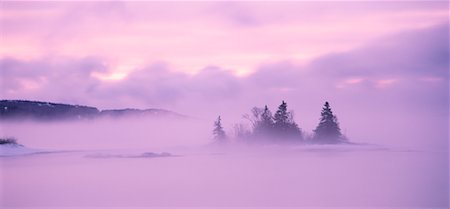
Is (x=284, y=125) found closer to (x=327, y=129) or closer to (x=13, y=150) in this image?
(x=327, y=129)

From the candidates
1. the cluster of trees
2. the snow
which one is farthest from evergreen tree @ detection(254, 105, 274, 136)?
the snow

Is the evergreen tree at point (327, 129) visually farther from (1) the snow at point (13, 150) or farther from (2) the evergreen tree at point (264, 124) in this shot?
(1) the snow at point (13, 150)

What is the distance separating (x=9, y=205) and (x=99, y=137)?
153ft

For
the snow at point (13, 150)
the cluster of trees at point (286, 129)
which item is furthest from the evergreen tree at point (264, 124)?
the snow at point (13, 150)

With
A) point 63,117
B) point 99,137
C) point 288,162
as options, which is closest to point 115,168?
point 288,162

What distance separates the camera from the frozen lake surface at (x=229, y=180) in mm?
23844

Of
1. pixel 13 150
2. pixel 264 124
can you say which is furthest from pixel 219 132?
pixel 13 150

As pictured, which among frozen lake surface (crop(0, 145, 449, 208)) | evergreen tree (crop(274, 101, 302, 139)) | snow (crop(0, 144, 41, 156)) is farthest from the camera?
evergreen tree (crop(274, 101, 302, 139))

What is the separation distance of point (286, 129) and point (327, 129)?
3856 mm

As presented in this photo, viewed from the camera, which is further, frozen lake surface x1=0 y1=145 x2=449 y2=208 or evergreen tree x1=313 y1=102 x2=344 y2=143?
evergreen tree x1=313 y1=102 x2=344 y2=143

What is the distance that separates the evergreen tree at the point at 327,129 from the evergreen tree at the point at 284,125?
5.98ft

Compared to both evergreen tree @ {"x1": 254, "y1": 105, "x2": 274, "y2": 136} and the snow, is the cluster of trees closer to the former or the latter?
evergreen tree @ {"x1": 254, "y1": 105, "x2": 274, "y2": 136}

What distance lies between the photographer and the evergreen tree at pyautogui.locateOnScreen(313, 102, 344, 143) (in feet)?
167

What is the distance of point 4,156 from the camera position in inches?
1677
